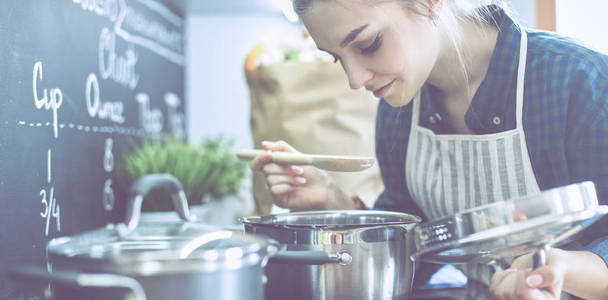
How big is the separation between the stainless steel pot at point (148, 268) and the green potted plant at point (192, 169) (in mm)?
841

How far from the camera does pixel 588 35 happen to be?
3.69 feet

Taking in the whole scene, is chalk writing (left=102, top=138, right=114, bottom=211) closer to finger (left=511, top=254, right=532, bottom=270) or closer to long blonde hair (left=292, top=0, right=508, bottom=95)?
long blonde hair (left=292, top=0, right=508, bottom=95)

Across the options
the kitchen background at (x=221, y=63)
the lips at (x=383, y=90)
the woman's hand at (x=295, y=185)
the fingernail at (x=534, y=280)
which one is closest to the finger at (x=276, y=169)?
the woman's hand at (x=295, y=185)

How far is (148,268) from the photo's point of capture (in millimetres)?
482

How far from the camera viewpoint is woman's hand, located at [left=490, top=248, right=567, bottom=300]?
0.59 m

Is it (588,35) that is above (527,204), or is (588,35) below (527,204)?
above

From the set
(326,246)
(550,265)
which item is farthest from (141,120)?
(550,265)

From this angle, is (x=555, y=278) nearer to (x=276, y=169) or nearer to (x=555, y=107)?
(x=555, y=107)

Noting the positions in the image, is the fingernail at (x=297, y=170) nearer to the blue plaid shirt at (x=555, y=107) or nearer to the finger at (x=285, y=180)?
the finger at (x=285, y=180)

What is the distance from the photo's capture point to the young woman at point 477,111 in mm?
747

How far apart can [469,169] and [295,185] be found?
30 centimetres

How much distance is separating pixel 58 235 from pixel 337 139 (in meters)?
0.68

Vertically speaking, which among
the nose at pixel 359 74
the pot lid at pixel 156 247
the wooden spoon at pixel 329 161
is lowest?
the pot lid at pixel 156 247

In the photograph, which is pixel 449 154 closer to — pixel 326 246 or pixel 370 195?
pixel 326 246
